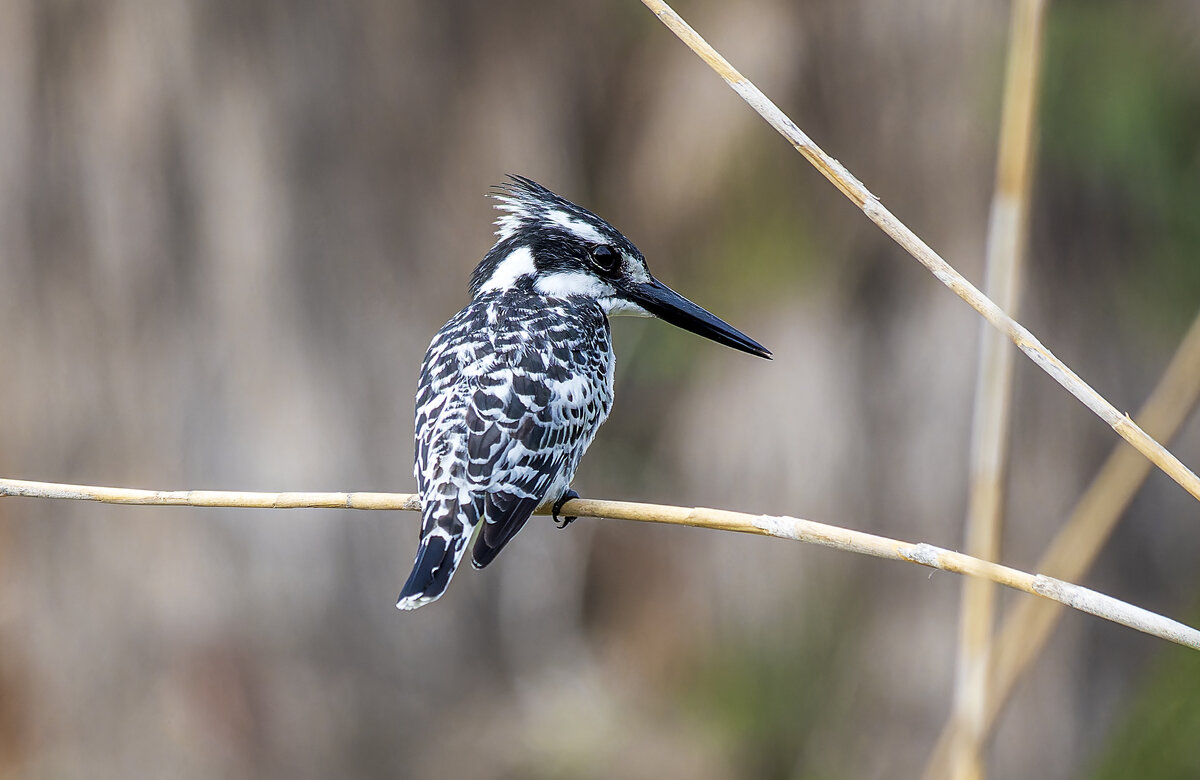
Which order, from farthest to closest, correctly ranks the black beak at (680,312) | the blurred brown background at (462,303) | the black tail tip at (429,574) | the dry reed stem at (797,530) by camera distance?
the blurred brown background at (462,303), the black beak at (680,312), the black tail tip at (429,574), the dry reed stem at (797,530)

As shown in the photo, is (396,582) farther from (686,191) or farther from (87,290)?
(686,191)

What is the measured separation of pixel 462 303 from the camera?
4.54 m

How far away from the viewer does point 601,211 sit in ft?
Answer: 15.2

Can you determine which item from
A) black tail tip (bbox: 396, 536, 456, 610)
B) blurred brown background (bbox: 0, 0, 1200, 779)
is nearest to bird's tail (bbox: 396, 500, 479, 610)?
black tail tip (bbox: 396, 536, 456, 610)

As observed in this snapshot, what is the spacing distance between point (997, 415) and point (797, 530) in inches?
10.9

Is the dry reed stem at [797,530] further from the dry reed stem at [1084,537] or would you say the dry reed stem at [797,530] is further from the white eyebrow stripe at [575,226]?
the white eyebrow stripe at [575,226]

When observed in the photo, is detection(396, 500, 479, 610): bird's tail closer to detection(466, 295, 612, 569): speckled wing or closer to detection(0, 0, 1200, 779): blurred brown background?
detection(466, 295, 612, 569): speckled wing

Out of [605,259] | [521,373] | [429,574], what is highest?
[605,259]

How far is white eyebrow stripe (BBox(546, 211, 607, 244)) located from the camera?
2.44 meters

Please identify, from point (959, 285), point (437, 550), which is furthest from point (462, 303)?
point (959, 285)

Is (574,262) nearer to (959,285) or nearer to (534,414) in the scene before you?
(534,414)

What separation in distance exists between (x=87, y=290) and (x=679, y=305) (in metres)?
2.70

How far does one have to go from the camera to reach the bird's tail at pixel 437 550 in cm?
180

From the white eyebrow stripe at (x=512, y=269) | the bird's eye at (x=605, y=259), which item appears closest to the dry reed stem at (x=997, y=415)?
the bird's eye at (x=605, y=259)
